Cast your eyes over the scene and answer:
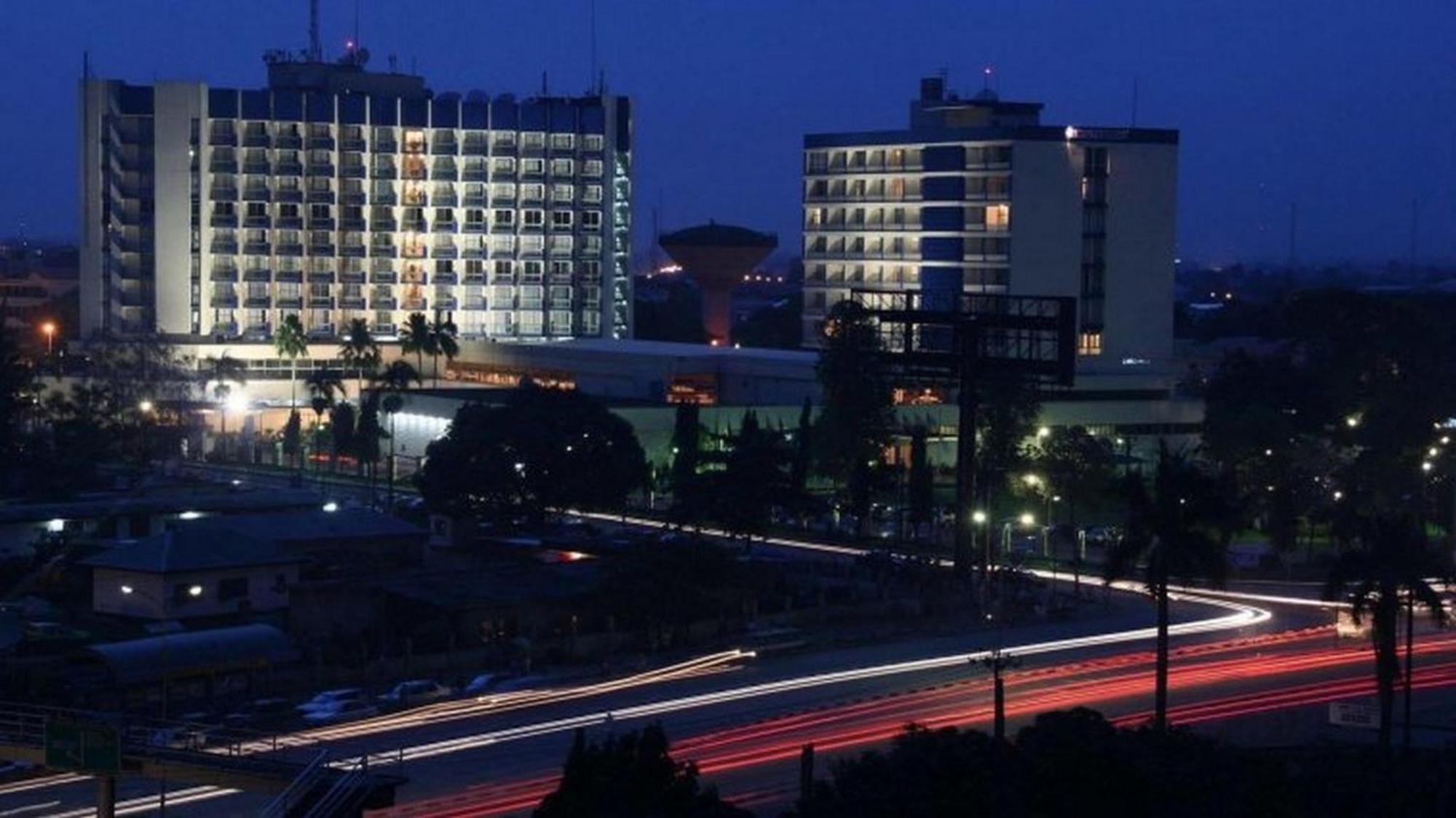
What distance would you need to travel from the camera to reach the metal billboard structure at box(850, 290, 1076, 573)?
143 ft

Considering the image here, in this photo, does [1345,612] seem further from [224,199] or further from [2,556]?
[224,199]

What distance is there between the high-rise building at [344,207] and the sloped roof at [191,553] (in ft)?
142

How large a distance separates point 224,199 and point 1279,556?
4746cm

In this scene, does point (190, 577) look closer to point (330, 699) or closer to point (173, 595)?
point (173, 595)

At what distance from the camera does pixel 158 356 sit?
65.2m

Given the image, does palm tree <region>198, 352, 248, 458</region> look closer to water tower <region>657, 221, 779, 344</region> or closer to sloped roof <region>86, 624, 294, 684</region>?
water tower <region>657, 221, 779, 344</region>

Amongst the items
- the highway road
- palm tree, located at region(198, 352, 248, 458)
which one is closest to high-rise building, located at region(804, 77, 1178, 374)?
palm tree, located at region(198, 352, 248, 458)

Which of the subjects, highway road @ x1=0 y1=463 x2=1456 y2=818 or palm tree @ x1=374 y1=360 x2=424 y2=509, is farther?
palm tree @ x1=374 y1=360 x2=424 y2=509

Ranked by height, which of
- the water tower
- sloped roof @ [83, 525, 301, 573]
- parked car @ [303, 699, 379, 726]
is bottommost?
parked car @ [303, 699, 379, 726]

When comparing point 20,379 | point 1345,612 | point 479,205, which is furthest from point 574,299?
point 1345,612

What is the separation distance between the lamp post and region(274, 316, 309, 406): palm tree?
39215 millimetres

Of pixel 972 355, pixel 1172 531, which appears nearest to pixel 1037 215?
pixel 972 355

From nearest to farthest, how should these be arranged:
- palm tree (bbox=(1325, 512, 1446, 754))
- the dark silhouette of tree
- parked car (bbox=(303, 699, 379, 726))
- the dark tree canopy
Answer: the dark silhouette of tree
palm tree (bbox=(1325, 512, 1446, 754))
parked car (bbox=(303, 699, 379, 726))
the dark tree canopy

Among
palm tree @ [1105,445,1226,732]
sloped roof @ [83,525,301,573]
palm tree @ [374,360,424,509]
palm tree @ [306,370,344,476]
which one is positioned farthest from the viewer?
palm tree @ [306,370,344,476]
